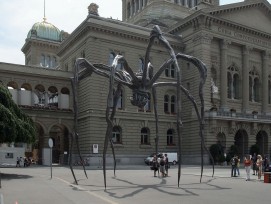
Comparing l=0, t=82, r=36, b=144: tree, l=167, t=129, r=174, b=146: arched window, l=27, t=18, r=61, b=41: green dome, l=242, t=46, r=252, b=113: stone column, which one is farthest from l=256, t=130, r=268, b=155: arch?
l=27, t=18, r=61, b=41: green dome

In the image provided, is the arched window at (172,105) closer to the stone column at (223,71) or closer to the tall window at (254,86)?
the stone column at (223,71)

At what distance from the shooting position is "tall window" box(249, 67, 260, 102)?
216ft

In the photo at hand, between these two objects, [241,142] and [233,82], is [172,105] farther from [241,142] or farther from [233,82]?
[241,142]

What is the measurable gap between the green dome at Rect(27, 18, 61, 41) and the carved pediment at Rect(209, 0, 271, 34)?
4700 centimetres

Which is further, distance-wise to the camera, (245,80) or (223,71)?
(245,80)

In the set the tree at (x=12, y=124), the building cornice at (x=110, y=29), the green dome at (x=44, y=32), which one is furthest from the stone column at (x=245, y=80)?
the green dome at (x=44, y=32)

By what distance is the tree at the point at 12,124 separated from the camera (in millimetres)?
27859

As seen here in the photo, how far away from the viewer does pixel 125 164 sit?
5528cm

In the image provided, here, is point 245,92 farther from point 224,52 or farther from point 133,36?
point 133,36

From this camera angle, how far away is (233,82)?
64250 mm

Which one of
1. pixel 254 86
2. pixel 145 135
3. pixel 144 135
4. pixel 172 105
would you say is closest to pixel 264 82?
pixel 254 86

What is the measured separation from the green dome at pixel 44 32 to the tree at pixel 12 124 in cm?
6619

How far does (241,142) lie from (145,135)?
14.5m

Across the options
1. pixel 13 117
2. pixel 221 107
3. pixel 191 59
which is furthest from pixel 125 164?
pixel 191 59
